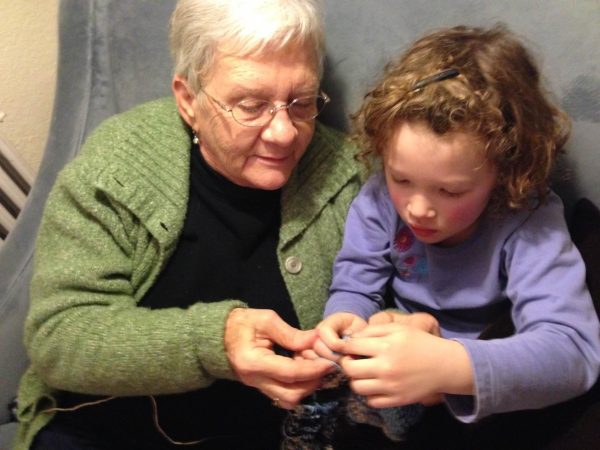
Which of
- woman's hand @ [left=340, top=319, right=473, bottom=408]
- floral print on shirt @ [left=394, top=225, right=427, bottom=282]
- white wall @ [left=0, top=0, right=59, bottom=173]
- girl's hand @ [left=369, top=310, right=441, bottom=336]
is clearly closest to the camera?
woman's hand @ [left=340, top=319, right=473, bottom=408]

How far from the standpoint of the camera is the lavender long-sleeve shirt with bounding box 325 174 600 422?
816mm

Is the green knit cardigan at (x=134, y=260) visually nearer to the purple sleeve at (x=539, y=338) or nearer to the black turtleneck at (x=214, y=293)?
the black turtleneck at (x=214, y=293)

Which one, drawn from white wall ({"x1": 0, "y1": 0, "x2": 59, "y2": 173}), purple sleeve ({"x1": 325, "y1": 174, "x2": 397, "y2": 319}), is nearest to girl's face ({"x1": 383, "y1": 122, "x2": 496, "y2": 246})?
purple sleeve ({"x1": 325, "y1": 174, "x2": 397, "y2": 319})

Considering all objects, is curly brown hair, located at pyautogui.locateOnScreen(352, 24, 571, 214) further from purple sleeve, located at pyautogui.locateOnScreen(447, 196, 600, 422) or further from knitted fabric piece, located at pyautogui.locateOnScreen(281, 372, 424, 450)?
knitted fabric piece, located at pyautogui.locateOnScreen(281, 372, 424, 450)

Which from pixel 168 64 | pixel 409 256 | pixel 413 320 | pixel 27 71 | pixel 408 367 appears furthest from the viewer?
pixel 27 71

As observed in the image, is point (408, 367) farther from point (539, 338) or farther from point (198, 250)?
point (198, 250)

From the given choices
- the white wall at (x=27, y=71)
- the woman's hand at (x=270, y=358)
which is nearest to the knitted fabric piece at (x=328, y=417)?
the woman's hand at (x=270, y=358)

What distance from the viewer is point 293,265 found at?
1.10 meters

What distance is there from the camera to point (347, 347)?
84 cm

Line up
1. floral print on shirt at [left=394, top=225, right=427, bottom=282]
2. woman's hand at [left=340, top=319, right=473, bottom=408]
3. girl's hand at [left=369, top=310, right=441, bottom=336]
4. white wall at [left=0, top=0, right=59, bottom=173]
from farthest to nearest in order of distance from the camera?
1. white wall at [left=0, top=0, right=59, bottom=173]
2. floral print on shirt at [left=394, top=225, right=427, bottom=282]
3. girl's hand at [left=369, top=310, right=441, bottom=336]
4. woman's hand at [left=340, top=319, right=473, bottom=408]

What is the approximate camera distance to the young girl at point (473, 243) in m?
0.81

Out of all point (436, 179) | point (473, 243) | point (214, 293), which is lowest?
point (214, 293)

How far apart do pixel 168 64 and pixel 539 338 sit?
85 centimetres

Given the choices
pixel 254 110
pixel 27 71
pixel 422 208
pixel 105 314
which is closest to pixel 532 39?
pixel 422 208
